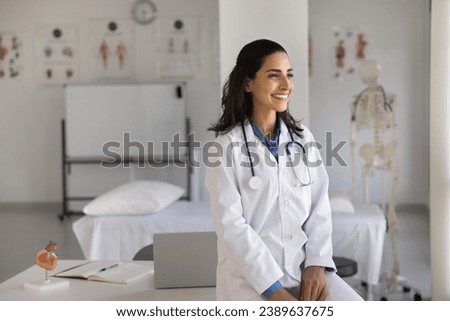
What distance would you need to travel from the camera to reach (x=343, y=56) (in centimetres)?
762

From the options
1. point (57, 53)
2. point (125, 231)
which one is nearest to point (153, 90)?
Result: point (57, 53)

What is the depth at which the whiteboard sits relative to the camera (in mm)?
7527

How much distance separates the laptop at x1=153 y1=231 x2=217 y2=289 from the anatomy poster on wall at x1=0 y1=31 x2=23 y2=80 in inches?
242

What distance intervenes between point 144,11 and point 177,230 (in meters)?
4.03

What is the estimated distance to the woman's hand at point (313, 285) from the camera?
1.96m

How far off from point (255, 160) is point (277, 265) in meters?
0.30

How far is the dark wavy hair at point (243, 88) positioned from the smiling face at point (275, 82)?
0.02m

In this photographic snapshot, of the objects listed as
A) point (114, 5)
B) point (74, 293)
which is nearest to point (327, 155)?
point (114, 5)

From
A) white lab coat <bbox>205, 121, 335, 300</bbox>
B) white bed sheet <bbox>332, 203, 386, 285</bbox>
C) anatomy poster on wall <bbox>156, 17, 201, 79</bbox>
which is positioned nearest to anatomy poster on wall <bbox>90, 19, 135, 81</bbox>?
anatomy poster on wall <bbox>156, 17, 201, 79</bbox>

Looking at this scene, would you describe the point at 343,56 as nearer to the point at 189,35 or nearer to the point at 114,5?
the point at 189,35

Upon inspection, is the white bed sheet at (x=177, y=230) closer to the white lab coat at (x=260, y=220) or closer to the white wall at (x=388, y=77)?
the white lab coat at (x=260, y=220)

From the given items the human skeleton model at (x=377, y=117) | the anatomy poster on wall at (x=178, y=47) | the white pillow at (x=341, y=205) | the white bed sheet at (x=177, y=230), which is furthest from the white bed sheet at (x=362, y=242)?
the anatomy poster on wall at (x=178, y=47)

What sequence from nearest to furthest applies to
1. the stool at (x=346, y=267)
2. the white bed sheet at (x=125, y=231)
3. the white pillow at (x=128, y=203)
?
the stool at (x=346, y=267), the white bed sheet at (x=125, y=231), the white pillow at (x=128, y=203)

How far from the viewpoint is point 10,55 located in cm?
795
